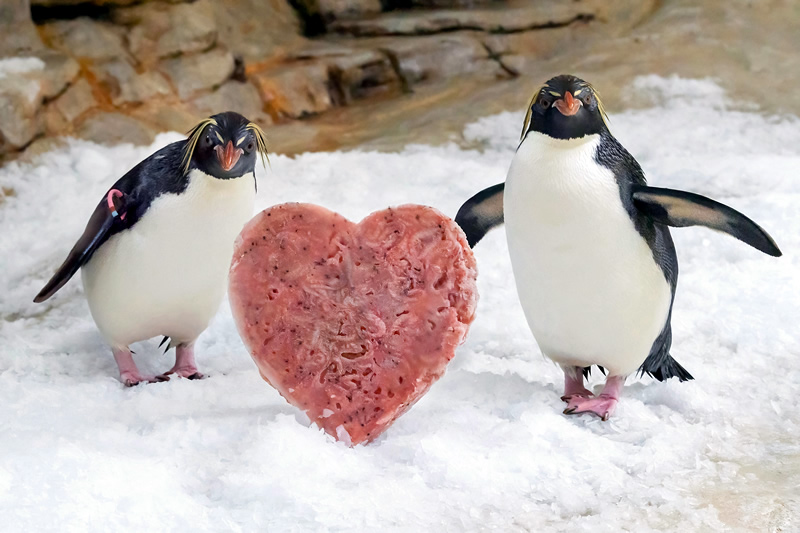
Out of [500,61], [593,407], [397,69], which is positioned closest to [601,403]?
[593,407]

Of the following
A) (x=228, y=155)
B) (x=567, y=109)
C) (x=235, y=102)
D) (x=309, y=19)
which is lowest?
(x=235, y=102)

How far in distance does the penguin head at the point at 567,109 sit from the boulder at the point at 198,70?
125 inches

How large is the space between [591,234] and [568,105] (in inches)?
9.9

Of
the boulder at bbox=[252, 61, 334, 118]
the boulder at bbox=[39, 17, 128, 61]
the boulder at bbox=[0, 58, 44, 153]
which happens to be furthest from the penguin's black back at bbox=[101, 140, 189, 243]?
the boulder at bbox=[252, 61, 334, 118]

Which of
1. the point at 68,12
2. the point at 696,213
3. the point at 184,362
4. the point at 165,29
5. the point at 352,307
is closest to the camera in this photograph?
the point at 352,307

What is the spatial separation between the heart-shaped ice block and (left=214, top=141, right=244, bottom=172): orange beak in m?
0.19

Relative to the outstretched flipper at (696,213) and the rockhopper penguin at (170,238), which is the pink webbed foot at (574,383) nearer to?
the outstretched flipper at (696,213)

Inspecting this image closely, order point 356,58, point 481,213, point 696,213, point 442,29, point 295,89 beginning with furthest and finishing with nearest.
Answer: point 442,29 < point 356,58 < point 295,89 < point 481,213 < point 696,213

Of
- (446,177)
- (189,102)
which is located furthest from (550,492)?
(189,102)

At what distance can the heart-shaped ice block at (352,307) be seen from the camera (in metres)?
1.53

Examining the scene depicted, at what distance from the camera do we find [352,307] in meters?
1.56

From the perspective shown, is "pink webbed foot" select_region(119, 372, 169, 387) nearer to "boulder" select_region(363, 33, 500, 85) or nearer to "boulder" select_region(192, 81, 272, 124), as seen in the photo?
"boulder" select_region(192, 81, 272, 124)

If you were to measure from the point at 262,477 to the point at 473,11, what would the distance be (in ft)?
14.2

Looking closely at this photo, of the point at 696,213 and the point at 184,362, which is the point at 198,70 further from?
the point at 696,213
